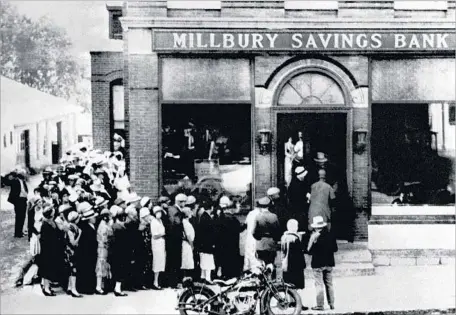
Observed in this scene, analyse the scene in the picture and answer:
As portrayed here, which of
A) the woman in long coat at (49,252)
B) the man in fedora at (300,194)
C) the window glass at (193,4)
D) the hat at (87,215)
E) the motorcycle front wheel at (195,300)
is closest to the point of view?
the motorcycle front wheel at (195,300)

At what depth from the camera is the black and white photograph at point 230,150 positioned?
1070 cm

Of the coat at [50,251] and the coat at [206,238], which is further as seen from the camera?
the coat at [206,238]

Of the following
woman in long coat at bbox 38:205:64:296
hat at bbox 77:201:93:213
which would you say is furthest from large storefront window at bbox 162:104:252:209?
woman in long coat at bbox 38:205:64:296

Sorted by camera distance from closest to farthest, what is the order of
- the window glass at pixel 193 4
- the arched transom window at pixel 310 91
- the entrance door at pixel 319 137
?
the window glass at pixel 193 4
the entrance door at pixel 319 137
the arched transom window at pixel 310 91

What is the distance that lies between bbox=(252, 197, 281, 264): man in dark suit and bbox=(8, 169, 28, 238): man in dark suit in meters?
3.45

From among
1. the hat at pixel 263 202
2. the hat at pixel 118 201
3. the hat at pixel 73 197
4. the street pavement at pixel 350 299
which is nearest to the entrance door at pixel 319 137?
the hat at pixel 263 202

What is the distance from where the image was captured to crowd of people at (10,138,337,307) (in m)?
10.6

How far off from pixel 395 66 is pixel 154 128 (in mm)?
3920

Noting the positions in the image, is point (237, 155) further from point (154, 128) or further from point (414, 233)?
point (414, 233)

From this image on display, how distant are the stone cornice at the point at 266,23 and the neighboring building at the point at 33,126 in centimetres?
165

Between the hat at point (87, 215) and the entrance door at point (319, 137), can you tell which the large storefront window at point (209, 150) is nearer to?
the entrance door at point (319, 137)

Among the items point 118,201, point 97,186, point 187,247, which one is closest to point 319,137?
point 187,247

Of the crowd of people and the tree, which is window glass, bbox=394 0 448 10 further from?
the tree

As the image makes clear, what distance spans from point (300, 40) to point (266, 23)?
1.92ft
